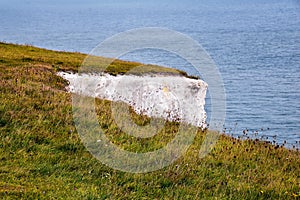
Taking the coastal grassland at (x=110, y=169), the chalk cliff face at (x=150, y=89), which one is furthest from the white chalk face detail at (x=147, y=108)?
the coastal grassland at (x=110, y=169)

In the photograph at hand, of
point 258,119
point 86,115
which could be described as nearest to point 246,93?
point 258,119

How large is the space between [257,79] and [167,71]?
3288 centimetres

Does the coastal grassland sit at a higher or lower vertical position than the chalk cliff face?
lower

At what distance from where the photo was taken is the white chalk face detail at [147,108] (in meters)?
12.7

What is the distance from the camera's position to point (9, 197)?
946 centimetres

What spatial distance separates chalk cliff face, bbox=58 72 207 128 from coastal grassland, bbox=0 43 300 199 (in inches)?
752

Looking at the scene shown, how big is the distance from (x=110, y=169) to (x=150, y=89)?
2669 centimetres

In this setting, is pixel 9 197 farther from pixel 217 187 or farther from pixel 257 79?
pixel 257 79

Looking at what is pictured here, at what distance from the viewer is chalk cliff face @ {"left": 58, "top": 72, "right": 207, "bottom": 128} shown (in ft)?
116

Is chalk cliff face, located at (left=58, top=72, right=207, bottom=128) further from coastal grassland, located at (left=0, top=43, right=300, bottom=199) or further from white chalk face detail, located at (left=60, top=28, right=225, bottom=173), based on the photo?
coastal grassland, located at (left=0, top=43, right=300, bottom=199)

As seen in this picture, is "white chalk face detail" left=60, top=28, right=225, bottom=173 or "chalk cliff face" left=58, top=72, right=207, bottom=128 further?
"chalk cliff face" left=58, top=72, right=207, bottom=128

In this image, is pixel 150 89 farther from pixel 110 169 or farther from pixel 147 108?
pixel 110 169

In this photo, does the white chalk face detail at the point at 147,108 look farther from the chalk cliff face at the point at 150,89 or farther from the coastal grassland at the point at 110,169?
the coastal grassland at the point at 110,169

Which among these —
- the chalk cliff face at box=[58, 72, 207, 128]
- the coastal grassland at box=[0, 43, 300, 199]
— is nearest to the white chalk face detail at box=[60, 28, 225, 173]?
the chalk cliff face at box=[58, 72, 207, 128]
